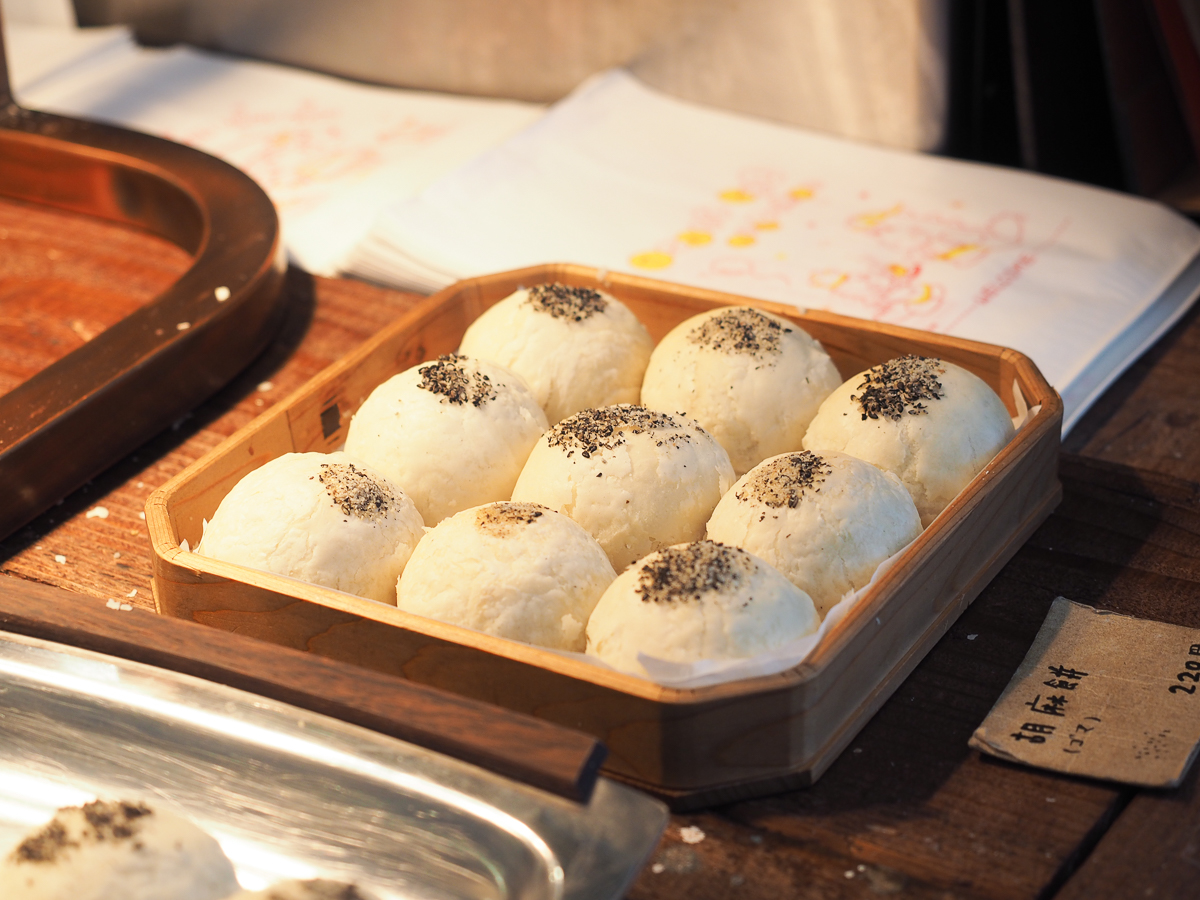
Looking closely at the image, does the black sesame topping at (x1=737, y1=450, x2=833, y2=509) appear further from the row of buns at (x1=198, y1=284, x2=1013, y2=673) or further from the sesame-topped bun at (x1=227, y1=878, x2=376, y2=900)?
the sesame-topped bun at (x1=227, y1=878, x2=376, y2=900)

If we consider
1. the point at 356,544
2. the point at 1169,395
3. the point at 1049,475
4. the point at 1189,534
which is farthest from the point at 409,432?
the point at 1169,395

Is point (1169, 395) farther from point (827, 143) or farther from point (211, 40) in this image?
point (211, 40)

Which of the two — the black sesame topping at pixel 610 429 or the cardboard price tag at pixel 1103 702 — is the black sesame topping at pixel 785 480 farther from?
the cardboard price tag at pixel 1103 702

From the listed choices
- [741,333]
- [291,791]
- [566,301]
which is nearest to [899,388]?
[741,333]

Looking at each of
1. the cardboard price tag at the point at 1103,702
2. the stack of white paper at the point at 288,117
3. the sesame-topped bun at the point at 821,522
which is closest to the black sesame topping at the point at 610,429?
the sesame-topped bun at the point at 821,522

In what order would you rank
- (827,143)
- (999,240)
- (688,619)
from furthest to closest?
(827,143), (999,240), (688,619)
